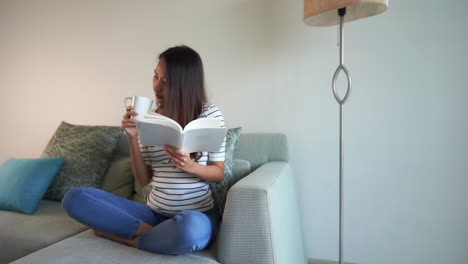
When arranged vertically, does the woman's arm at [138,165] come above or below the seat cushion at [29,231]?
above

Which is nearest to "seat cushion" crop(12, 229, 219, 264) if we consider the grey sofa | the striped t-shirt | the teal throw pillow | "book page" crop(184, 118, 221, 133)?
the grey sofa

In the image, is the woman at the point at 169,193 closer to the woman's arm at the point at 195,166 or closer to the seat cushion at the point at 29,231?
the woman's arm at the point at 195,166

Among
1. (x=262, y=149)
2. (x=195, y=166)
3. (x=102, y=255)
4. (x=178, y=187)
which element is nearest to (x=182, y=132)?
(x=195, y=166)

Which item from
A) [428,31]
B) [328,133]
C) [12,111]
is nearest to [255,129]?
Answer: [328,133]

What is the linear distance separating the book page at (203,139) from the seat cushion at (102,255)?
0.34 m

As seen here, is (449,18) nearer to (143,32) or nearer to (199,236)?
(199,236)

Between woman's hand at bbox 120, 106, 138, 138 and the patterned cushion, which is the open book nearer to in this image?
woman's hand at bbox 120, 106, 138, 138

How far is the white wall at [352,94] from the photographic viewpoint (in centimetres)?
158

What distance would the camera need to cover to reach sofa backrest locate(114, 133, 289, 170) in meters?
1.70

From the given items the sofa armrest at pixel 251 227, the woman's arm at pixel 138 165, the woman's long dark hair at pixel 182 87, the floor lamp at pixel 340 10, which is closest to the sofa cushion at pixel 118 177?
the woman's arm at pixel 138 165

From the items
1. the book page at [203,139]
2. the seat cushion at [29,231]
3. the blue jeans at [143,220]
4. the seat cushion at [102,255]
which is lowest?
the seat cushion at [29,231]

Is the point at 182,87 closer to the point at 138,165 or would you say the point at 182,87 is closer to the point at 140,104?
the point at 140,104

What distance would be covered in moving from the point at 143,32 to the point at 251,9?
2.44ft

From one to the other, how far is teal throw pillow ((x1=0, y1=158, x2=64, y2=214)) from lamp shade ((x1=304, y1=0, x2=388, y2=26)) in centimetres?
149
